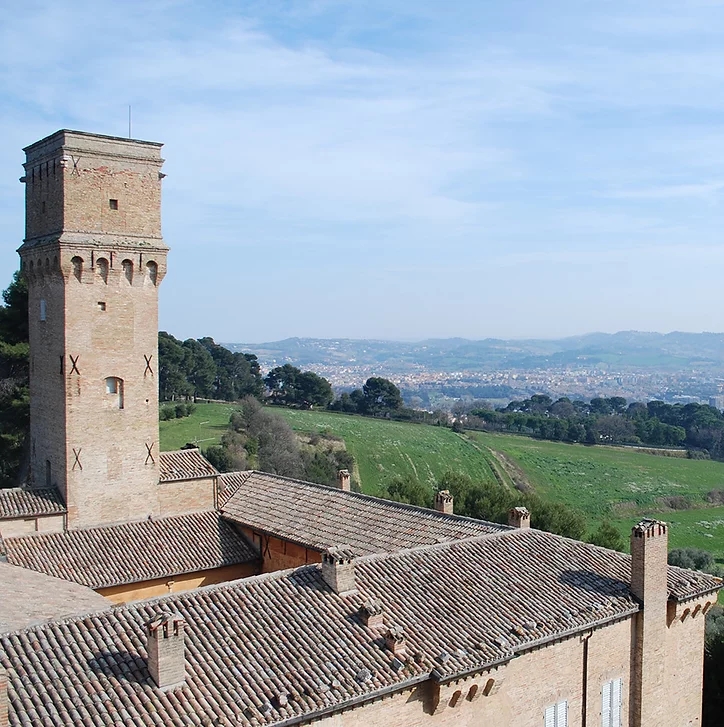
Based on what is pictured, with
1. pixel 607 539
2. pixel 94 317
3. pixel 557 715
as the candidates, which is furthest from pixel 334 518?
pixel 607 539

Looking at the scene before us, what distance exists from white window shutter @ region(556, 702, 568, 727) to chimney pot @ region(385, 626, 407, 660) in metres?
4.16

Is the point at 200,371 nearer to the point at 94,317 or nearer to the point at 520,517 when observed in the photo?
the point at 94,317

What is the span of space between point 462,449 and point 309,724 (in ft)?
194

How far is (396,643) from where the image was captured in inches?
543

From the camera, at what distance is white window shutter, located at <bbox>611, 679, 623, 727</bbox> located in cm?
1712

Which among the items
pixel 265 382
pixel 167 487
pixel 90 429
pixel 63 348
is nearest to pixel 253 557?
pixel 167 487

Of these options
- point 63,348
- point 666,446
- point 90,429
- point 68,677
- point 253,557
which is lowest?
point 666,446

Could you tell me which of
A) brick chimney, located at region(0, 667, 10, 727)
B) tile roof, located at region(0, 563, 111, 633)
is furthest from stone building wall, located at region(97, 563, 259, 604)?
brick chimney, located at region(0, 667, 10, 727)

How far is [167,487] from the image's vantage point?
26000mm

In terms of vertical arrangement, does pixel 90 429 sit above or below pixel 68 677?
above

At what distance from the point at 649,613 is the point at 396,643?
6.66 meters

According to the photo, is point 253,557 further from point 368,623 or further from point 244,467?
point 244,467

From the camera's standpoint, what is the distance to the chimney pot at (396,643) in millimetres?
13781

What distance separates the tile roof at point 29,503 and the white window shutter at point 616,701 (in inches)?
624
